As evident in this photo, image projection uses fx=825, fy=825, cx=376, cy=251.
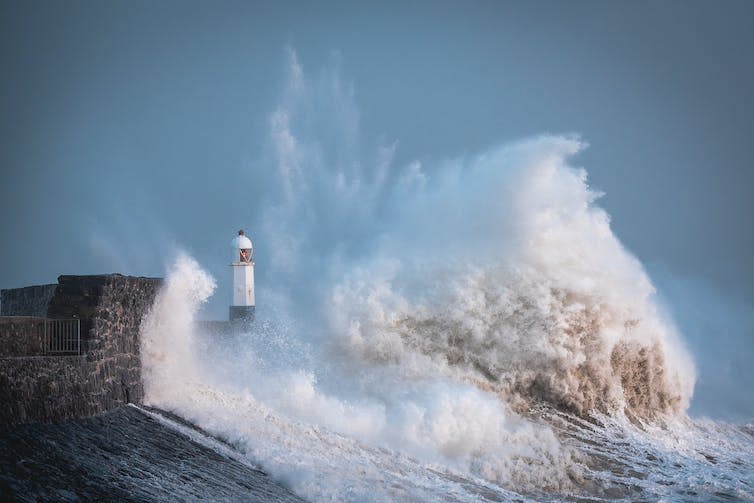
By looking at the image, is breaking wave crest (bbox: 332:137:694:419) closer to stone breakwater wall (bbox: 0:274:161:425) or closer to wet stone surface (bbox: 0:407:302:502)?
stone breakwater wall (bbox: 0:274:161:425)

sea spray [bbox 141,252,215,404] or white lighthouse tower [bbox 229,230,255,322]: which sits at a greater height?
white lighthouse tower [bbox 229,230,255,322]

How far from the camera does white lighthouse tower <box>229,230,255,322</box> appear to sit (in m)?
18.7

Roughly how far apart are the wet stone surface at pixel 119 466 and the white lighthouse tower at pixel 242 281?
1098 centimetres

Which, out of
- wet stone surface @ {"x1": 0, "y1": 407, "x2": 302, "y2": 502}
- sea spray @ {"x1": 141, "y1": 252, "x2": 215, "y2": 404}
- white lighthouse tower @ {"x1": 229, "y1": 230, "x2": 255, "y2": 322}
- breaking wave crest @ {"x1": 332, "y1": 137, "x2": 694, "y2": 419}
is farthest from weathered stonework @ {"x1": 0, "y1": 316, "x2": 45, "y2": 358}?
white lighthouse tower @ {"x1": 229, "y1": 230, "x2": 255, "y2": 322}

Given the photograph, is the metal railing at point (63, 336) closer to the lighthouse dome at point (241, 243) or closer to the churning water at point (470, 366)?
the churning water at point (470, 366)

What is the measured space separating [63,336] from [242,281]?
11.7m

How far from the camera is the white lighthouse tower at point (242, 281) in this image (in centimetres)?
1873

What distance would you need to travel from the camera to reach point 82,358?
23.0ft

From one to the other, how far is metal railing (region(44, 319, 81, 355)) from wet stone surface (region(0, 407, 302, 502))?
2.23 ft

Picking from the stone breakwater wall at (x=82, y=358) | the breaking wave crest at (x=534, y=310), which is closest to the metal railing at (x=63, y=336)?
the stone breakwater wall at (x=82, y=358)

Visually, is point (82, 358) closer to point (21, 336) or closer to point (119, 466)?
point (21, 336)

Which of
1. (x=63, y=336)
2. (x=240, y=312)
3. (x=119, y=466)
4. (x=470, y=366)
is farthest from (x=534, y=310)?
(x=119, y=466)

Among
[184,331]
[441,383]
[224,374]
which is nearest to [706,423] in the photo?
[441,383]

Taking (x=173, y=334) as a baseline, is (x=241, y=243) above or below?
above
